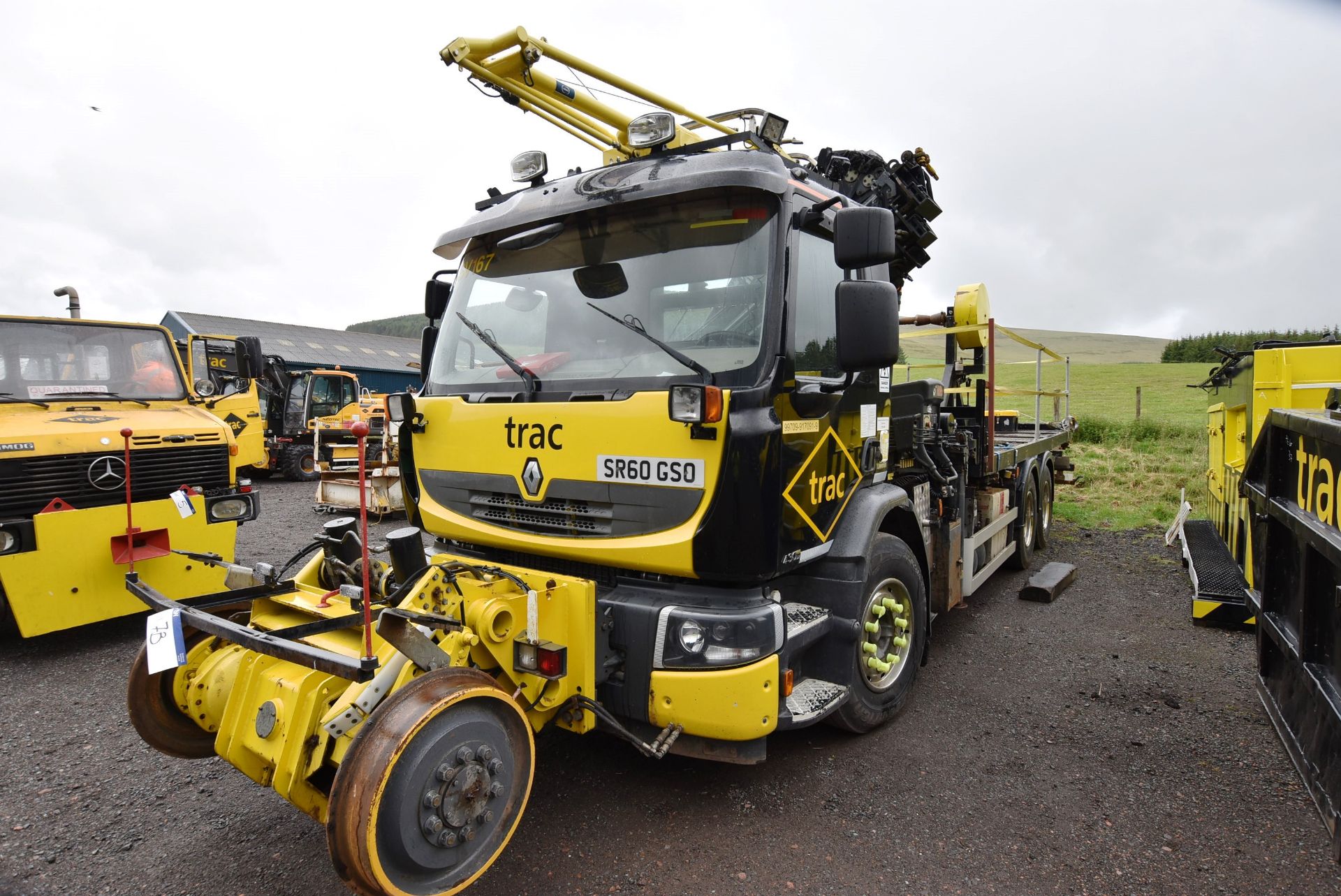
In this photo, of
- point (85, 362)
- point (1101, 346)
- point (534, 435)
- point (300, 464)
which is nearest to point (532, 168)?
point (534, 435)

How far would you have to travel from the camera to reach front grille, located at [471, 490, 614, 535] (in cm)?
313

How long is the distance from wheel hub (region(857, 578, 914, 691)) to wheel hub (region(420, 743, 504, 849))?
179cm

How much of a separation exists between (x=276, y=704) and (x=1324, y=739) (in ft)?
9.95

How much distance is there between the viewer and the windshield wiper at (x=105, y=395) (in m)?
5.71

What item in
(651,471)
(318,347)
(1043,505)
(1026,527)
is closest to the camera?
(651,471)

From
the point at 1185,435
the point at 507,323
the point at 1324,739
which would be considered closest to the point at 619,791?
the point at 507,323

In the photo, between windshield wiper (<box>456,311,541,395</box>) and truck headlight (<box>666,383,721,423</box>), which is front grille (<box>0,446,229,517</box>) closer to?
windshield wiper (<box>456,311,541,395</box>)

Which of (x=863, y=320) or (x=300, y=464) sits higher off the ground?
(x=863, y=320)

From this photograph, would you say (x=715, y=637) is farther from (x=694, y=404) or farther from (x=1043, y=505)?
(x=1043, y=505)

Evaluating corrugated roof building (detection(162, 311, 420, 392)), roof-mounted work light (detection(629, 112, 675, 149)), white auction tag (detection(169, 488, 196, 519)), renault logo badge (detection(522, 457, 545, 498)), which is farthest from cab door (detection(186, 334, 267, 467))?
corrugated roof building (detection(162, 311, 420, 392))

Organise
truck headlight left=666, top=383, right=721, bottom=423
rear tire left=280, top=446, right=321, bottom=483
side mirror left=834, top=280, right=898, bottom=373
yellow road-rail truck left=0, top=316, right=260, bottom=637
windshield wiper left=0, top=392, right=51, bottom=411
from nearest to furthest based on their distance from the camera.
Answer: truck headlight left=666, top=383, right=721, bottom=423 < side mirror left=834, top=280, right=898, bottom=373 < yellow road-rail truck left=0, top=316, right=260, bottom=637 < windshield wiper left=0, top=392, right=51, bottom=411 < rear tire left=280, top=446, right=321, bottom=483

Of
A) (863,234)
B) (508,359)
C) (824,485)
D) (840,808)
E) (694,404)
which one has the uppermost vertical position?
(863,234)

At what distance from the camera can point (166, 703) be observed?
3010mm

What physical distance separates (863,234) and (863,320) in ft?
1.10
